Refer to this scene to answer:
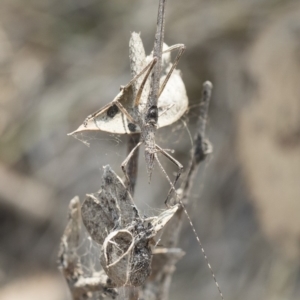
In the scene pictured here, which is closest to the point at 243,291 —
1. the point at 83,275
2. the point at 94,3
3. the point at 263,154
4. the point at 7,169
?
the point at 263,154

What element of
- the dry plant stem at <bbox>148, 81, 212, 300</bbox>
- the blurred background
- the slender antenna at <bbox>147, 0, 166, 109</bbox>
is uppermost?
the blurred background

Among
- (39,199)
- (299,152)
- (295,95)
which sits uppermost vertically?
(39,199)

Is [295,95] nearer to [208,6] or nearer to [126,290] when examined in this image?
[208,6]

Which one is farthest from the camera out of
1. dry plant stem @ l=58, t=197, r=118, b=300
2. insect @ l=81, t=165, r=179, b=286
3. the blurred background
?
the blurred background

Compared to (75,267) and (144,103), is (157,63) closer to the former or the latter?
(144,103)

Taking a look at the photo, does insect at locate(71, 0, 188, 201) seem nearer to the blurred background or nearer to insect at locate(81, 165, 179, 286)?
insect at locate(81, 165, 179, 286)

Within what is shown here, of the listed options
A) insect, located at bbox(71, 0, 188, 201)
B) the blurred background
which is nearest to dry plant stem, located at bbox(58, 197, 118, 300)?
insect, located at bbox(71, 0, 188, 201)
